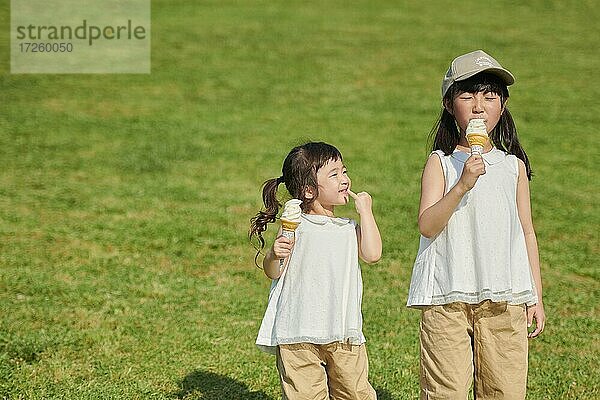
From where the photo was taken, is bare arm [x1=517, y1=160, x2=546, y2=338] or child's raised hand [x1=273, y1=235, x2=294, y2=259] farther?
bare arm [x1=517, y1=160, x2=546, y2=338]

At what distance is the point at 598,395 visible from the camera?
553 centimetres

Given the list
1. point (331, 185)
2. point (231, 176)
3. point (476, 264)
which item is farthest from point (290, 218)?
point (231, 176)

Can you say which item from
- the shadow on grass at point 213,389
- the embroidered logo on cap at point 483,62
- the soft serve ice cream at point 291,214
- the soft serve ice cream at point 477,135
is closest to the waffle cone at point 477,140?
the soft serve ice cream at point 477,135

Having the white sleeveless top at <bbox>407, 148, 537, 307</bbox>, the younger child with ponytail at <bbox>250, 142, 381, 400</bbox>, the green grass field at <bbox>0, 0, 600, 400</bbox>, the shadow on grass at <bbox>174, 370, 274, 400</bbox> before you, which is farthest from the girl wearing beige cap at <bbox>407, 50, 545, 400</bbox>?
the shadow on grass at <bbox>174, 370, 274, 400</bbox>

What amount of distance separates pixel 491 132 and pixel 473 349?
3.12ft

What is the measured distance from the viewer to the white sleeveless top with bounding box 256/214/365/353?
3.99m

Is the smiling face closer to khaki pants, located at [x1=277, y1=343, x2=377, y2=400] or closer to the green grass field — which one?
khaki pants, located at [x1=277, y1=343, x2=377, y2=400]

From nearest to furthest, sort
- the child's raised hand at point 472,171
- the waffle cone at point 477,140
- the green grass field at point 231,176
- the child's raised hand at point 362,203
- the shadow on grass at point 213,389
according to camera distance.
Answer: the child's raised hand at point 472,171, the waffle cone at point 477,140, the child's raised hand at point 362,203, the shadow on grass at point 213,389, the green grass field at point 231,176

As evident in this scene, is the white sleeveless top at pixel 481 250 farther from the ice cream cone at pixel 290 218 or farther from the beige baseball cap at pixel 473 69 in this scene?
A: the ice cream cone at pixel 290 218

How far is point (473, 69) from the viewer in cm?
400

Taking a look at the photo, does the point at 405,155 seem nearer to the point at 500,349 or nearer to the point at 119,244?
the point at 119,244

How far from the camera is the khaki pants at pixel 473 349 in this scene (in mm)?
3988

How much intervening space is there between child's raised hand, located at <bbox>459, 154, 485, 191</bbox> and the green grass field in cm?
207

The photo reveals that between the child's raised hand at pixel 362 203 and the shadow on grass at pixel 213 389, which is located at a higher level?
the child's raised hand at pixel 362 203
